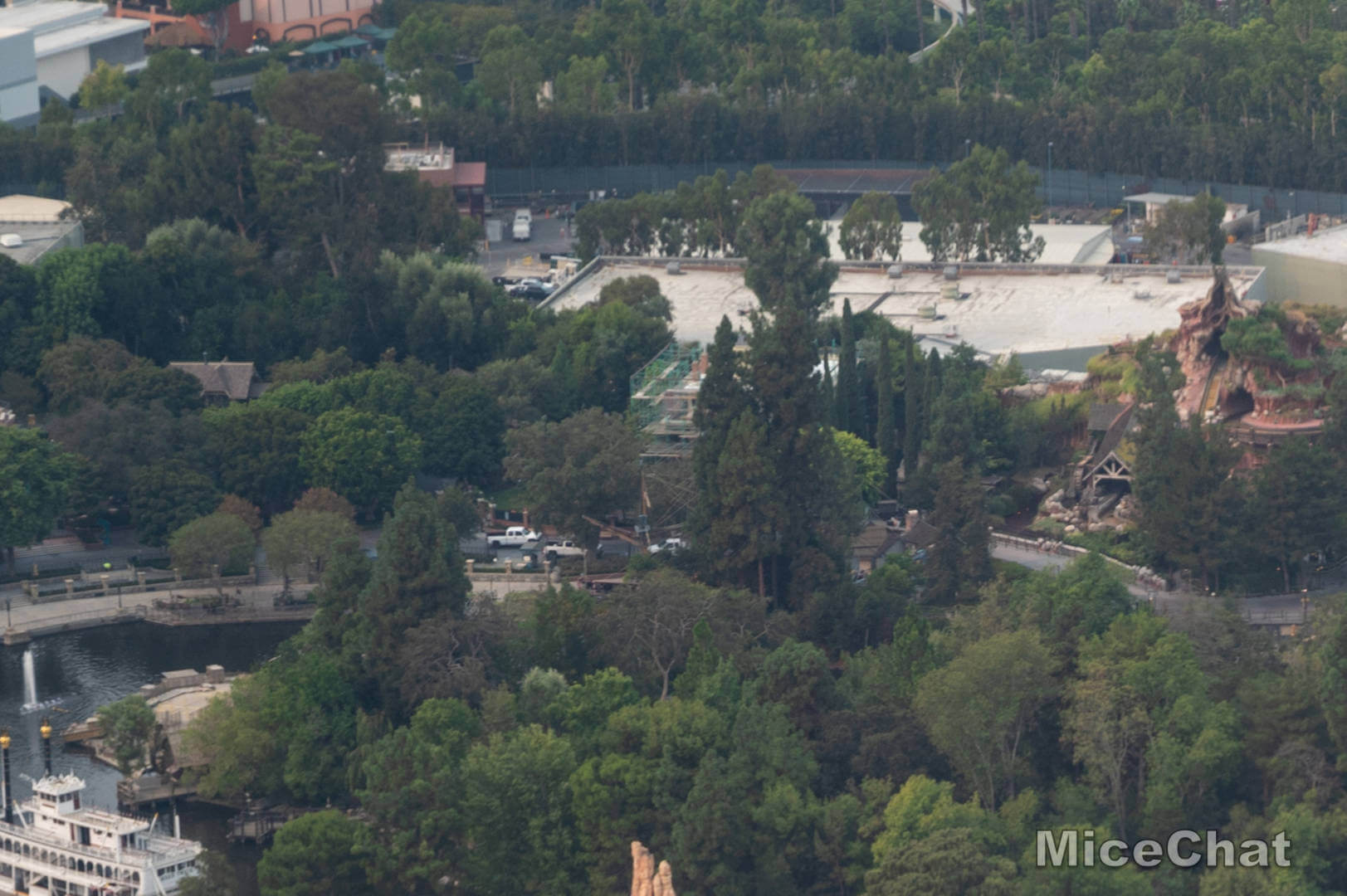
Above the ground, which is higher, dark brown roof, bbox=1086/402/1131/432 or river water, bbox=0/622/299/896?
dark brown roof, bbox=1086/402/1131/432

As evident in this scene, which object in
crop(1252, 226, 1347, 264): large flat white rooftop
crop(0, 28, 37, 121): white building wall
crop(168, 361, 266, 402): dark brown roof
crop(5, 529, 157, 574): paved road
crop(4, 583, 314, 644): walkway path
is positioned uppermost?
crop(0, 28, 37, 121): white building wall

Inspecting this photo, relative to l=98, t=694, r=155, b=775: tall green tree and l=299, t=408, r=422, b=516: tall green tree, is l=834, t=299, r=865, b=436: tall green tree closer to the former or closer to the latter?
l=299, t=408, r=422, b=516: tall green tree

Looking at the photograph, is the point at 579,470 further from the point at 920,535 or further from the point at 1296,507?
the point at 1296,507

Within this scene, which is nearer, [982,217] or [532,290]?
[982,217]

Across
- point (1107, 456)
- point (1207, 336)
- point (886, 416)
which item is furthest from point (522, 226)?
point (1107, 456)

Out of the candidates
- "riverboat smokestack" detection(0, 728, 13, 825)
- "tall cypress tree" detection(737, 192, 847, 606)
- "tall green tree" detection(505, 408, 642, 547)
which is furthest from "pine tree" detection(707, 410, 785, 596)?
"riverboat smokestack" detection(0, 728, 13, 825)

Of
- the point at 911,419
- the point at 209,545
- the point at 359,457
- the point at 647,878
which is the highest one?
the point at 911,419

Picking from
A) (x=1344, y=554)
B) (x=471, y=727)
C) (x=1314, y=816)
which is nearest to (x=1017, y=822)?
(x=1314, y=816)

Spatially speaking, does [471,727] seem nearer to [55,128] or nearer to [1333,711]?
[1333,711]
